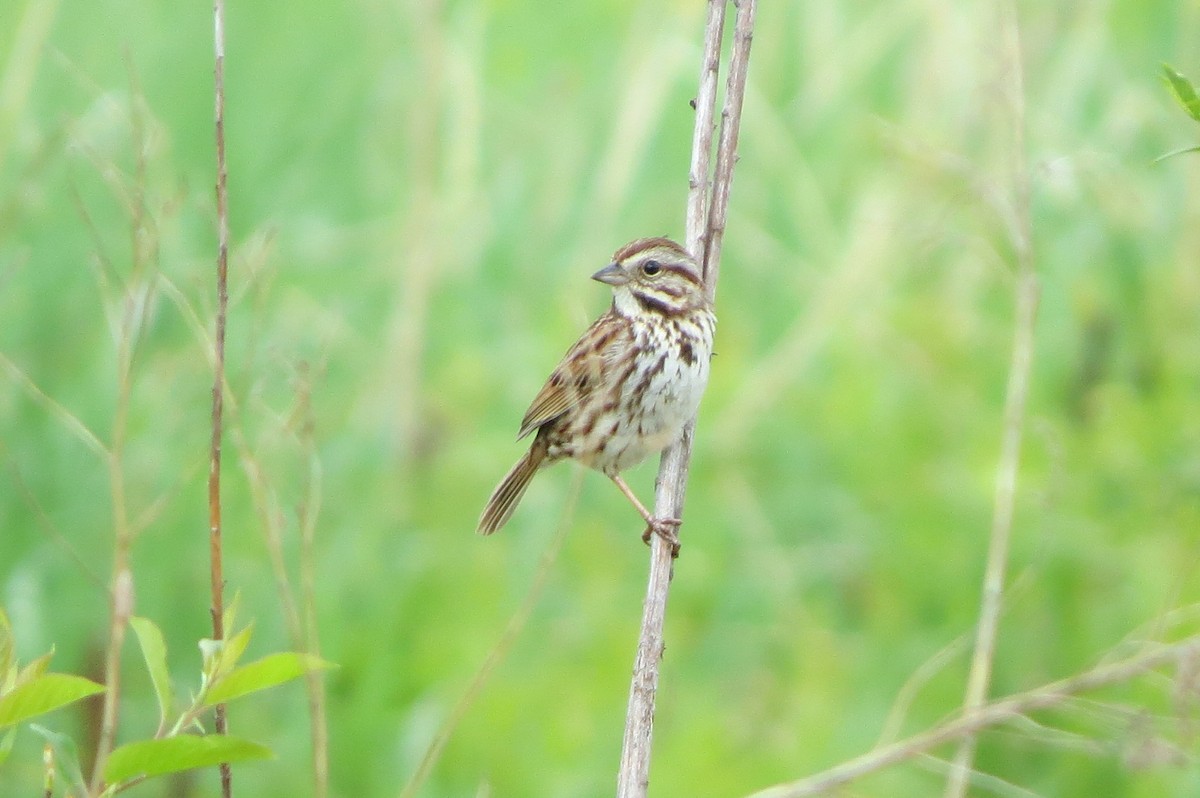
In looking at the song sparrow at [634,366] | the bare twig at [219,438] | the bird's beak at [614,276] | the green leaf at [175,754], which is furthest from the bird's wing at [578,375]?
the green leaf at [175,754]

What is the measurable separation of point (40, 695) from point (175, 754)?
0.54 feet

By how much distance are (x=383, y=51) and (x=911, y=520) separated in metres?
2.79

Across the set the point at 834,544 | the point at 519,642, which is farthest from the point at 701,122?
the point at 834,544

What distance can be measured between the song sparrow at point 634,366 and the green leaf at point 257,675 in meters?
2.05

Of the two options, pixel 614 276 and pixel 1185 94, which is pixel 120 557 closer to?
pixel 1185 94

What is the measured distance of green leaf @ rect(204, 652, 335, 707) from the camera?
5.74 ft

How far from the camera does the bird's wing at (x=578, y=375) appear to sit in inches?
162

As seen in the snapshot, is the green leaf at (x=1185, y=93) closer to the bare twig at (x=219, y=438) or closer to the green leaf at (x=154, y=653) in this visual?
the bare twig at (x=219, y=438)

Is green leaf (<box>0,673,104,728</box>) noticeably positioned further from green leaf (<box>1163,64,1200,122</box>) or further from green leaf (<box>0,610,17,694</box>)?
green leaf (<box>1163,64,1200,122</box>)

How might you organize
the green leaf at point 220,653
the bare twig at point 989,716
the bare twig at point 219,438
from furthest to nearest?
the bare twig at point 989,716, the bare twig at point 219,438, the green leaf at point 220,653

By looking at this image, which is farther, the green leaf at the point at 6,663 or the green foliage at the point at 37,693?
the green leaf at the point at 6,663

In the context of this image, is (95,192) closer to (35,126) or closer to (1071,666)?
(35,126)

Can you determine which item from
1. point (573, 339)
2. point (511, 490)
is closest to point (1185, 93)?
point (511, 490)

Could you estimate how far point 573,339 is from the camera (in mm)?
5613
